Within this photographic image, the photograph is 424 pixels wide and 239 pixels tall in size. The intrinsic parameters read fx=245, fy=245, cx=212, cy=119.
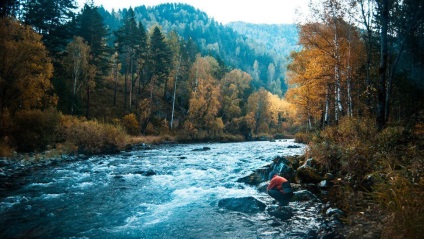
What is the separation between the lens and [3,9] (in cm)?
2902

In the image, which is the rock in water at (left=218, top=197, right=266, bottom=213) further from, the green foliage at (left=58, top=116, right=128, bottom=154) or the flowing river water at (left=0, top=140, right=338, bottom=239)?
the green foliage at (left=58, top=116, right=128, bottom=154)

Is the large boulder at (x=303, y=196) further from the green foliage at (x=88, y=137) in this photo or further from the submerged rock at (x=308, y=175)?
the green foliage at (x=88, y=137)

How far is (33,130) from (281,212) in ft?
68.1

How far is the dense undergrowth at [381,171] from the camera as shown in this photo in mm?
4078

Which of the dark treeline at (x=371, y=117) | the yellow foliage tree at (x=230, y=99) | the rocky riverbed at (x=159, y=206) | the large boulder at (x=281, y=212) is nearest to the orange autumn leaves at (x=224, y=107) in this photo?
the yellow foliage tree at (x=230, y=99)

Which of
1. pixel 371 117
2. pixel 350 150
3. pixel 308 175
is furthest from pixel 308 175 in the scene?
pixel 371 117

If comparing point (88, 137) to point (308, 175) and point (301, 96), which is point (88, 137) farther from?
point (301, 96)

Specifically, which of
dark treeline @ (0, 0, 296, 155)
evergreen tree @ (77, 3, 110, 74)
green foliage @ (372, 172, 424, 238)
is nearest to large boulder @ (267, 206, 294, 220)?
green foliage @ (372, 172, 424, 238)

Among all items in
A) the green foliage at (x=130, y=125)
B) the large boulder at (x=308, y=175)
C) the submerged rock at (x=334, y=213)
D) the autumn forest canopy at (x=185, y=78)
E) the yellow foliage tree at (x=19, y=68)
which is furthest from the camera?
the green foliage at (x=130, y=125)

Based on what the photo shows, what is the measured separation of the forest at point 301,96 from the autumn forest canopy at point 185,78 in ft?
0.38

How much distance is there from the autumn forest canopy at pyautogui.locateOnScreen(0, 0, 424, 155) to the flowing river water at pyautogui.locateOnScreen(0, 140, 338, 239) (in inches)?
304

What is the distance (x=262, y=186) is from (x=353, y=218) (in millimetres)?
4726

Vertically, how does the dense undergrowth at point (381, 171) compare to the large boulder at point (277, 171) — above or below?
above

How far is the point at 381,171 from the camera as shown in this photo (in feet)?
21.2
